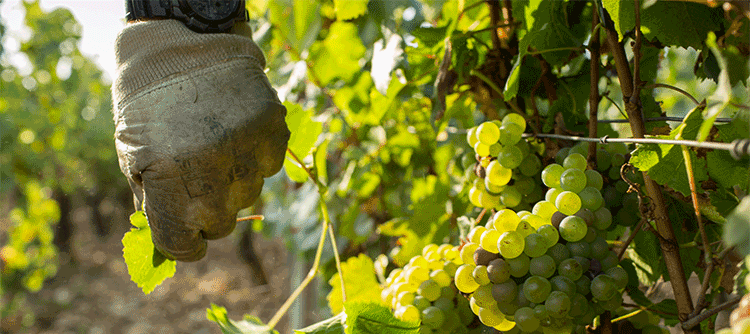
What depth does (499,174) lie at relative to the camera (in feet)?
2.02

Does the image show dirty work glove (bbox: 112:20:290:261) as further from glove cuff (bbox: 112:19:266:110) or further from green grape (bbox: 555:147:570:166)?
green grape (bbox: 555:147:570:166)

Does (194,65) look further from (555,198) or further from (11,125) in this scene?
(11,125)

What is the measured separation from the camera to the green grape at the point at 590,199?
1.75 ft

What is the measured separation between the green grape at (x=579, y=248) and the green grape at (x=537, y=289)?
5cm

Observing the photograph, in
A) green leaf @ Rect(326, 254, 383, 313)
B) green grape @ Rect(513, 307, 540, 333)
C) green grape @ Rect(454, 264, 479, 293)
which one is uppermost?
green grape @ Rect(513, 307, 540, 333)

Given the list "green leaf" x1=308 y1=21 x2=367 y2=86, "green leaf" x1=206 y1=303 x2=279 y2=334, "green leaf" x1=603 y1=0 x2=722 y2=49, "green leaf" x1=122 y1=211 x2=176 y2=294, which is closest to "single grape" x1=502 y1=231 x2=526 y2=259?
"green leaf" x1=603 y1=0 x2=722 y2=49

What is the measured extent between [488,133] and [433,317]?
24 cm

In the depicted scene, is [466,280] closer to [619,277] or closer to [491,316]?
[491,316]

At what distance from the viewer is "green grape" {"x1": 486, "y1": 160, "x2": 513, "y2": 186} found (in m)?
0.61

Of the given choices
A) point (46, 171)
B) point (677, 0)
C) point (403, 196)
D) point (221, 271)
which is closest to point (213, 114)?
point (677, 0)

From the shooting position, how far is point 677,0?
19.1 inches

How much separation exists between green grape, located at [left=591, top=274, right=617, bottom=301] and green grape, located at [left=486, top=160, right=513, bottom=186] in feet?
0.53

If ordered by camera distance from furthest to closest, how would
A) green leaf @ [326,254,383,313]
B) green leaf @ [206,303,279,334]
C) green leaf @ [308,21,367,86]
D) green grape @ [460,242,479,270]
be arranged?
green leaf @ [308,21,367,86] → green leaf @ [326,254,383,313] → green leaf @ [206,303,279,334] → green grape @ [460,242,479,270]

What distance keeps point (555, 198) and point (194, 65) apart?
472 millimetres
